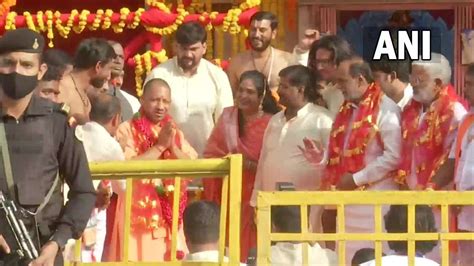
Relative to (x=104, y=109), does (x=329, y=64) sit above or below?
above

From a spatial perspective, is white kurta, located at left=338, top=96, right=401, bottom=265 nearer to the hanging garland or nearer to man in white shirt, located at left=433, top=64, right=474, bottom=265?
man in white shirt, located at left=433, top=64, right=474, bottom=265

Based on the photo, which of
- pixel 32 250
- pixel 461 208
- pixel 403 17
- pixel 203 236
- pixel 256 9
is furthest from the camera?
pixel 403 17

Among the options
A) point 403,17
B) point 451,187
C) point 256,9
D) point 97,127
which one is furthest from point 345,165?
point 403,17

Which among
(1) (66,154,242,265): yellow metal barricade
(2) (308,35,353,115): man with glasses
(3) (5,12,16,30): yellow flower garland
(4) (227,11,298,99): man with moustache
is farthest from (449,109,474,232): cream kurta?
(3) (5,12,16,30): yellow flower garland

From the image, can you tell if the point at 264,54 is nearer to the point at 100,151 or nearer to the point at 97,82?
the point at 97,82

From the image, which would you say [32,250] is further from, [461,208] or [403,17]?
[403,17]

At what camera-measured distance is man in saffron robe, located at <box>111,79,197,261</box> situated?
30.7 feet

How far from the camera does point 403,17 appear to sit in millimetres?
12938

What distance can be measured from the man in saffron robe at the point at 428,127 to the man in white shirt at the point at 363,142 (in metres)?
0.07

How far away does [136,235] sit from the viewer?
940 cm

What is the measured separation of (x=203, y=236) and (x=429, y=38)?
176 inches

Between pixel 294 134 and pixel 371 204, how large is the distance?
2.55m

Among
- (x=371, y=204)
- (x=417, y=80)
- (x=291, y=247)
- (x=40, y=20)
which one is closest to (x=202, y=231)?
(x=291, y=247)

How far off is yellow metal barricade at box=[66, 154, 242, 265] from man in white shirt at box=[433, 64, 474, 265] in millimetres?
1740
